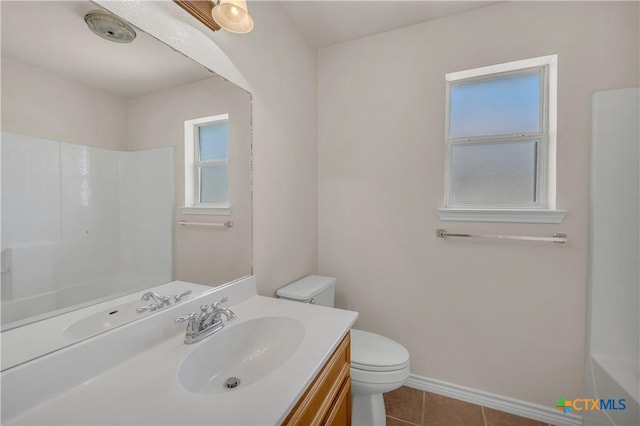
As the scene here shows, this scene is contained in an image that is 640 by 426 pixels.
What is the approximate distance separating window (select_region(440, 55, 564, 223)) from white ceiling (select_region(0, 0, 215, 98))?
164 centimetres

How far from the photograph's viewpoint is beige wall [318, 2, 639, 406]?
149 cm

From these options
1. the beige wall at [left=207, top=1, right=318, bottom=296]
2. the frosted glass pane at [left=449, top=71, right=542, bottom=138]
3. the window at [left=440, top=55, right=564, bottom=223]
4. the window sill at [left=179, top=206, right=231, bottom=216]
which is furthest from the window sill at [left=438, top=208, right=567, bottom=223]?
the window sill at [left=179, top=206, right=231, bottom=216]

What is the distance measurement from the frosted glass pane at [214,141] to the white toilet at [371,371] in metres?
0.87

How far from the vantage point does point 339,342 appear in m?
1.01

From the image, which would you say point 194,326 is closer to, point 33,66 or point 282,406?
point 282,406

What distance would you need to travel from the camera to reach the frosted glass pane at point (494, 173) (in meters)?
1.68

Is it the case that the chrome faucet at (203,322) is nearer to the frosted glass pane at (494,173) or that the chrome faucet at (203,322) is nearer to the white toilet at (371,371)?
the white toilet at (371,371)

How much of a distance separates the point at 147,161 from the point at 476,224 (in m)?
1.79

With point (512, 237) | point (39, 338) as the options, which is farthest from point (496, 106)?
point (39, 338)

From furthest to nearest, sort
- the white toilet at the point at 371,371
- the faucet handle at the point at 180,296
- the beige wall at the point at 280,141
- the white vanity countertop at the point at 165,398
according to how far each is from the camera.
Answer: the beige wall at the point at 280,141, the white toilet at the point at 371,371, the faucet handle at the point at 180,296, the white vanity countertop at the point at 165,398

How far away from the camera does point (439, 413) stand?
1634 mm

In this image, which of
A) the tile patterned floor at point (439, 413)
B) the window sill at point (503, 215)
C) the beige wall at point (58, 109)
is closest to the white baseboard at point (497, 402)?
the tile patterned floor at point (439, 413)

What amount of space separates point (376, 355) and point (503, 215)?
3.62ft

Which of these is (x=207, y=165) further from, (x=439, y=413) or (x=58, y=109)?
(x=439, y=413)
